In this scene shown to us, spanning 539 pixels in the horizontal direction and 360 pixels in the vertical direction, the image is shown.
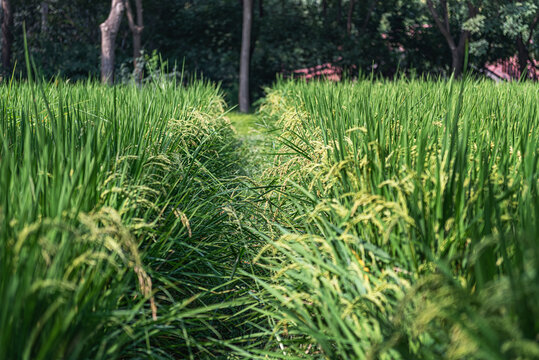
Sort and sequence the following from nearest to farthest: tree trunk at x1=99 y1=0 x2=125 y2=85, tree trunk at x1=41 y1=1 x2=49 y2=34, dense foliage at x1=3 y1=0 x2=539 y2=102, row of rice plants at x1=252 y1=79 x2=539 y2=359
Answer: row of rice plants at x1=252 y1=79 x2=539 y2=359, tree trunk at x1=99 y1=0 x2=125 y2=85, dense foliage at x1=3 y1=0 x2=539 y2=102, tree trunk at x1=41 y1=1 x2=49 y2=34

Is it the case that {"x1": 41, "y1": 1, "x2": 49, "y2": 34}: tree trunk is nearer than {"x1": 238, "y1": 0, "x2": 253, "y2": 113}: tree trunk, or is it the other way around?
{"x1": 238, "y1": 0, "x2": 253, "y2": 113}: tree trunk

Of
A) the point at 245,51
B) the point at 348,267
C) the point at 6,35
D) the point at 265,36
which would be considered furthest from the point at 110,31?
the point at 348,267

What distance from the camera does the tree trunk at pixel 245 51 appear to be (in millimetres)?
11727

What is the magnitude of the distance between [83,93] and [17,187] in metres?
2.65

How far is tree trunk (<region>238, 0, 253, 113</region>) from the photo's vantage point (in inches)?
462

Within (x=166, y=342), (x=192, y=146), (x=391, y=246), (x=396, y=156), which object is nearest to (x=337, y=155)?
(x=396, y=156)

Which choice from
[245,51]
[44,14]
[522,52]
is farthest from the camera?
[522,52]

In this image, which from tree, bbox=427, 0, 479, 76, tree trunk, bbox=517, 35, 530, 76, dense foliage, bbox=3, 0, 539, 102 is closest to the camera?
tree, bbox=427, 0, 479, 76

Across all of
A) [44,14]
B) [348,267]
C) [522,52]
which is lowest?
[348,267]

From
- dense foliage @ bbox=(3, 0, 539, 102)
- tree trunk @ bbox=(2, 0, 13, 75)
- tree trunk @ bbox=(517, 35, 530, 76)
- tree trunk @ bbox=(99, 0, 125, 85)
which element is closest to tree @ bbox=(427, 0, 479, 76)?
dense foliage @ bbox=(3, 0, 539, 102)

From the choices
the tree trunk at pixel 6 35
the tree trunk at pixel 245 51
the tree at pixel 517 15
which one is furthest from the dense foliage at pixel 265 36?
the tree trunk at pixel 245 51

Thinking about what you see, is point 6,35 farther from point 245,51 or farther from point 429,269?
point 429,269

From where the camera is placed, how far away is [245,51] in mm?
11945

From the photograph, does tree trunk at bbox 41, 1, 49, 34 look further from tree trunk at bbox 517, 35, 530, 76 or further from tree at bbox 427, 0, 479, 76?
tree trunk at bbox 517, 35, 530, 76
